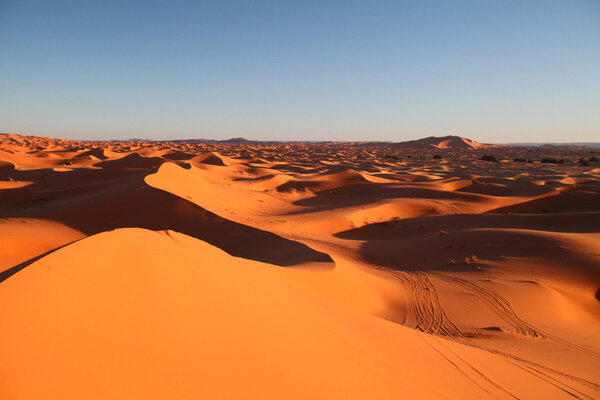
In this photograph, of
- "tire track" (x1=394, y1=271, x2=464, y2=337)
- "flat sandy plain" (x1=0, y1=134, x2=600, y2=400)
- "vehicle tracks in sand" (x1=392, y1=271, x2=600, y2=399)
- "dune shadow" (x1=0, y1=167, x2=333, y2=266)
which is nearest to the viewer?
"flat sandy plain" (x1=0, y1=134, x2=600, y2=400)

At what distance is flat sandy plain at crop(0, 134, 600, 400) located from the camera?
6.95ft

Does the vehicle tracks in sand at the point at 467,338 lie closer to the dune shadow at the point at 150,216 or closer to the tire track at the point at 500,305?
the tire track at the point at 500,305

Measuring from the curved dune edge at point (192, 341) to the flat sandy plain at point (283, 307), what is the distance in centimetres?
1

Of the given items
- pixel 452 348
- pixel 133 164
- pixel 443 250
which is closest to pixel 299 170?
pixel 133 164

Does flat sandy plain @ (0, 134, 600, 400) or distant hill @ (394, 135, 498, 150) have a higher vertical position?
distant hill @ (394, 135, 498, 150)

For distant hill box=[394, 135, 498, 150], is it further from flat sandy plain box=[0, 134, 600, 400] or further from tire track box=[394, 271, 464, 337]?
tire track box=[394, 271, 464, 337]

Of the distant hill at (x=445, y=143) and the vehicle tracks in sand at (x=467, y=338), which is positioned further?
the distant hill at (x=445, y=143)

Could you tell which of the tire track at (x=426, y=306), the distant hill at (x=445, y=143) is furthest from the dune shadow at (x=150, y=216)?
the distant hill at (x=445, y=143)

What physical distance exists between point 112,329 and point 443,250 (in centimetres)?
896

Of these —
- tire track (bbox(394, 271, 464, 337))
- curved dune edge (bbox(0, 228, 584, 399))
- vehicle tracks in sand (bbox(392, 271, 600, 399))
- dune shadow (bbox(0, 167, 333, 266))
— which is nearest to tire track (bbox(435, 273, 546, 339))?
vehicle tracks in sand (bbox(392, 271, 600, 399))

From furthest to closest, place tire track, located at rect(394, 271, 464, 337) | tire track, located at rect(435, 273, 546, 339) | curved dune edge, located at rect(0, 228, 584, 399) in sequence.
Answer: tire track, located at rect(435, 273, 546, 339)
tire track, located at rect(394, 271, 464, 337)
curved dune edge, located at rect(0, 228, 584, 399)

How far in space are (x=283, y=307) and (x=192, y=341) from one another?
1.30 meters

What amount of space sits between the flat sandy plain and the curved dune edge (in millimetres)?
13

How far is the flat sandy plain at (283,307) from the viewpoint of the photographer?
212 cm
